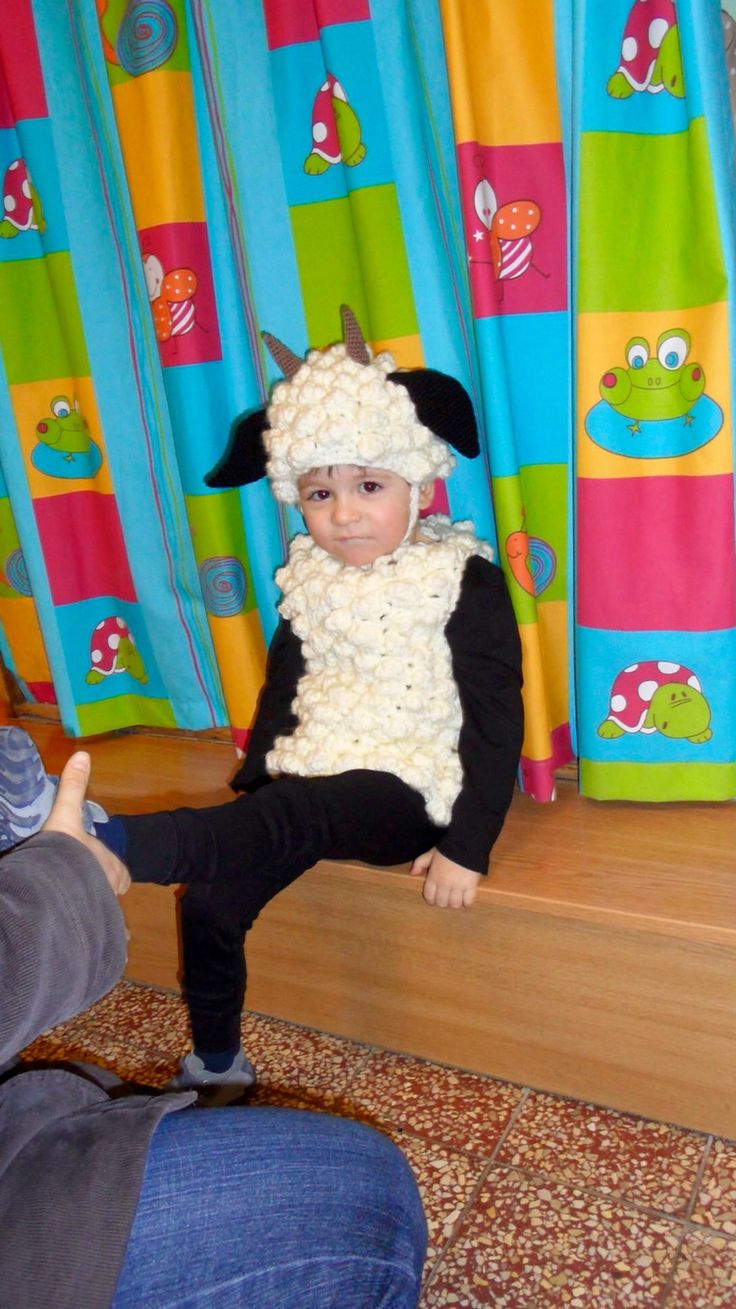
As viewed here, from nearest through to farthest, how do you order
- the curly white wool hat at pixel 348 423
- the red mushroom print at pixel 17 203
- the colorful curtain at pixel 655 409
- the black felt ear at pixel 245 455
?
the colorful curtain at pixel 655 409
the curly white wool hat at pixel 348 423
the black felt ear at pixel 245 455
the red mushroom print at pixel 17 203

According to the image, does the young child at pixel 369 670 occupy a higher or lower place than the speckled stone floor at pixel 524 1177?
higher

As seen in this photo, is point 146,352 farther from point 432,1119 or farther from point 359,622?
point 432,1119

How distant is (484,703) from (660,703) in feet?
0.82

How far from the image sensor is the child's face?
4.22ft

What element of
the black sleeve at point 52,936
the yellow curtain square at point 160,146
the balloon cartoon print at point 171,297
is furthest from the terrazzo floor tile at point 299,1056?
the yellow curtain square at point 160,146

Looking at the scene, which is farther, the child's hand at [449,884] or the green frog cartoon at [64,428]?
the green frog cartoon at [64,428]

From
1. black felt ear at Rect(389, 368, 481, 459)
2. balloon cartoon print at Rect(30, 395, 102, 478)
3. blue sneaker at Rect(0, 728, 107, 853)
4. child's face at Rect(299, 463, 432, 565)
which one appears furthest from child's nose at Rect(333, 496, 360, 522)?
balloon cartoon print at Rect(30, 395, 102, 478)

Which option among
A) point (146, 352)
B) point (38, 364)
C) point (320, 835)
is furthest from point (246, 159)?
point (320, 835)

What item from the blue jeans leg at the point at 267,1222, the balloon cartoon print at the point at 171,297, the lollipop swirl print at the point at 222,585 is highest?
the balloon cartoon print at the point at 171,297

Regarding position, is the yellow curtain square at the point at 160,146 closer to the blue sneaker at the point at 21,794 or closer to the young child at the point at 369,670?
the young child at the point at 369,670

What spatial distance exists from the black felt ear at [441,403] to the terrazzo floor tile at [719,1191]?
0.94m

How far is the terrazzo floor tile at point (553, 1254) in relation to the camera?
1054mm

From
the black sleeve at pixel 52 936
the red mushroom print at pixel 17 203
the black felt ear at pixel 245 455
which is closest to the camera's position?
the black sleeve at pixel 52 936

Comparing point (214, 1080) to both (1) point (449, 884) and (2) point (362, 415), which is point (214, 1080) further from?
(2) point (362, 415)
